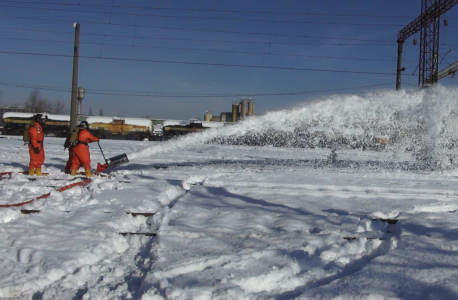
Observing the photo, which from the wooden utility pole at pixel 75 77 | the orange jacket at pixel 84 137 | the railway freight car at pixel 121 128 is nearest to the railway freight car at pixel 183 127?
the railway freight car at pixel 121 128

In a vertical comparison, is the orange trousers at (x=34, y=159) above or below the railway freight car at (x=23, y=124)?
below

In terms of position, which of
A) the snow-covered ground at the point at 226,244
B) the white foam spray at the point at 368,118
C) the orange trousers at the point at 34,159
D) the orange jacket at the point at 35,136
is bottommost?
the snow-covered ground at the point at 226,244

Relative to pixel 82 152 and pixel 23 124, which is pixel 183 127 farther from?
pixel 82 152

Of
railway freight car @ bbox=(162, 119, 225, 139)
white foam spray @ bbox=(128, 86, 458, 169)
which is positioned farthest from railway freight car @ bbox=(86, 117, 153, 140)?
white foam spray @ bbox=(128, 86, 458, 169)

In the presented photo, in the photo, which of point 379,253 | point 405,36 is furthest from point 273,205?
point 405,36

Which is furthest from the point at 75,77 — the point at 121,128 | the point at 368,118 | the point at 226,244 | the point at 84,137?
the point at 121,128

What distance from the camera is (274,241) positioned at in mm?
3895

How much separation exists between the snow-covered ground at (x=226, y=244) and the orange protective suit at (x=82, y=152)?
1418 millimetres

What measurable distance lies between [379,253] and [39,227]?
3.86 m

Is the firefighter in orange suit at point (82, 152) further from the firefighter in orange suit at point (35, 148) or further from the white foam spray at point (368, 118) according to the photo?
the white foam spray at point (368, 118)

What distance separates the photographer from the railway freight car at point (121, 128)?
135 feet

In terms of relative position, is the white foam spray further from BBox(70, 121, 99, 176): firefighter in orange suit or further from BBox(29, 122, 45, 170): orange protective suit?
BBox(29, 122, 45, 170): orange protective suit

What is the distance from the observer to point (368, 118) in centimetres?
978

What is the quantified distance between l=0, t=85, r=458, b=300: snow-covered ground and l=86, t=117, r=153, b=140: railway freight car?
35037mm
